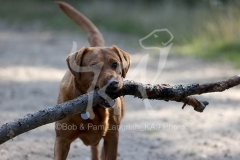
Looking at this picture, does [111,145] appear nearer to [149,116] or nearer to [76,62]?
[76,62]

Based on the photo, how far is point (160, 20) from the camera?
16.1 metres

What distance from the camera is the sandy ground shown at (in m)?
5.52

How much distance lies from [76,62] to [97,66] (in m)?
0.21

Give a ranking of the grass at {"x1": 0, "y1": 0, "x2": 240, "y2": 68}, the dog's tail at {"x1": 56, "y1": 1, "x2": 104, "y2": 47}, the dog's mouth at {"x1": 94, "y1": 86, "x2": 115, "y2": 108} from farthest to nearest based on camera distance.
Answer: the grass at {"x1": 0, "y1": 0, "x2": 240, "y2": 68}, the dog's tail at {"x1": 56, "y1": 1, "x2": 104, "y2": 47}, the dog's mouth at {"x1": 94, "y1": 86, "x2": 115, "y2": 108}

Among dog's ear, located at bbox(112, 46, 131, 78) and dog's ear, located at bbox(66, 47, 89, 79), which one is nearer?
dog's ear, located at bbox(66, 47, 89, 79)

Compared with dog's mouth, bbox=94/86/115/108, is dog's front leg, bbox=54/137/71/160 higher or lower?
lower

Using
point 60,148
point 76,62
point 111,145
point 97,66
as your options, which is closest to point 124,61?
point 97,66

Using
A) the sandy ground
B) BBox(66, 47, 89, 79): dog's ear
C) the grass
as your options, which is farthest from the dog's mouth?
the grass

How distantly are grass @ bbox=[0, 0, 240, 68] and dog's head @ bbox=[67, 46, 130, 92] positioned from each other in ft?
19.7

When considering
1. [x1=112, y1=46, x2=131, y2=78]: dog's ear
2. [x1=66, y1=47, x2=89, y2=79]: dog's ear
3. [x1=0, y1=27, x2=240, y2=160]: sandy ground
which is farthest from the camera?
[x1=0, y1=27, x2=240, y2=160]: sandy ground

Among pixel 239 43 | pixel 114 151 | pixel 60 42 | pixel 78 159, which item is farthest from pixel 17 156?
pixel 60 42

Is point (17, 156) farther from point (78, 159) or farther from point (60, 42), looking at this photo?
point (60, 42)

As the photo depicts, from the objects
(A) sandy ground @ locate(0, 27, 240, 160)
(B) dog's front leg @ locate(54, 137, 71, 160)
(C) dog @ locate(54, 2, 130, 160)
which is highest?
(C) dog @ locate(54, 2, 130, 160)

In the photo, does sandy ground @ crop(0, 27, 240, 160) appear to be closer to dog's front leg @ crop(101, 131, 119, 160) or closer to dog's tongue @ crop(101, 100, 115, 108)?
dog's front leg @ crop(101, 131, 119, 160)
